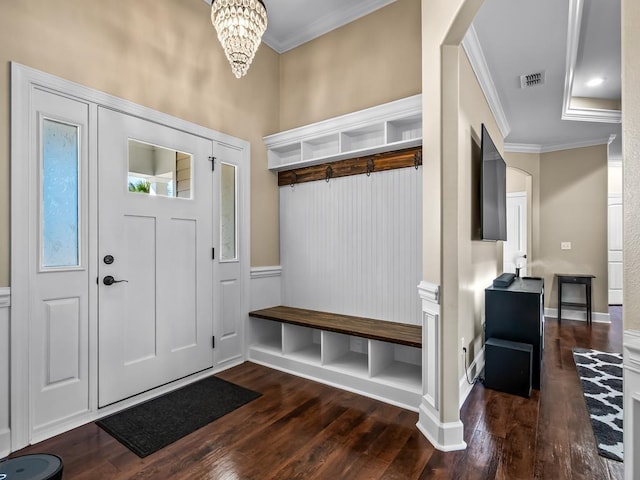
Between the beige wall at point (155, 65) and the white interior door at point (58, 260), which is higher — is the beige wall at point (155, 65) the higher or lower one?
the higher one

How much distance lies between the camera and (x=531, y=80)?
3588mm

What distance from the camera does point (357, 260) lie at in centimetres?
338

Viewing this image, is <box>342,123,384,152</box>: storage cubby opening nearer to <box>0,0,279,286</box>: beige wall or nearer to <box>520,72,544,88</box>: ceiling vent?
<box>0,0,279,286</box>: beige wall

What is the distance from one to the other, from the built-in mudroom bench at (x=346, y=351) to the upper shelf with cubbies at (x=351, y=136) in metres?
1.56

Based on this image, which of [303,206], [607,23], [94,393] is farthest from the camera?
[303,206]

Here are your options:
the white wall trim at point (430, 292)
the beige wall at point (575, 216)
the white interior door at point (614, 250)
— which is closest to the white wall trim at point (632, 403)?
the white wall trim at point (430, 292)

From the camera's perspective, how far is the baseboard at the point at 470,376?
109 inches

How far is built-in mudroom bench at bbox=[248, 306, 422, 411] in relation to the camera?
2.69 meters

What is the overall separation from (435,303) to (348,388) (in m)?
1.17

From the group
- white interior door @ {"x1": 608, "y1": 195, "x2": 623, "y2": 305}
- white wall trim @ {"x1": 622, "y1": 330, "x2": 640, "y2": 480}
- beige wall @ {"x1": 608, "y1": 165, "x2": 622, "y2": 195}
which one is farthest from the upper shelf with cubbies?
beige wall @ {"x1": 608, "y1": 165, "x2": 622, "y2": 195}

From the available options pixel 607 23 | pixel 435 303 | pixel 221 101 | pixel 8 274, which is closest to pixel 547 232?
pixel 607 23

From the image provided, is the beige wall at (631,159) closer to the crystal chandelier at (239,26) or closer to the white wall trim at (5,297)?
the crystal chandelier at (239,26)

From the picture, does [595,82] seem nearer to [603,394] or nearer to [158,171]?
[603,394]

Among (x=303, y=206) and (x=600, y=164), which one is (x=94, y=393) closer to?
(x=303, y=206)
